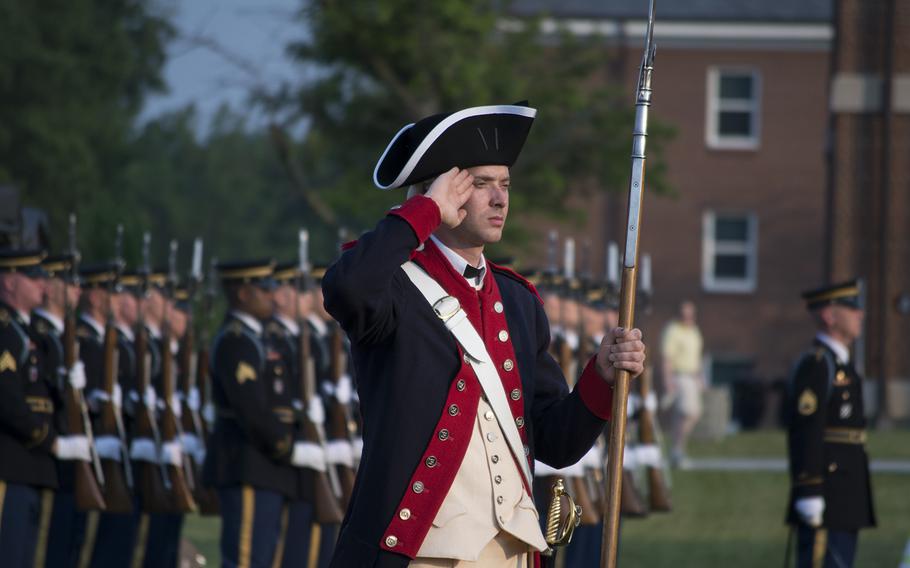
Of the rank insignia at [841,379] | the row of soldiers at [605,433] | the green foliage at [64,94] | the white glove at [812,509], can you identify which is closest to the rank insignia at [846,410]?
the rank insignia at [841,379]

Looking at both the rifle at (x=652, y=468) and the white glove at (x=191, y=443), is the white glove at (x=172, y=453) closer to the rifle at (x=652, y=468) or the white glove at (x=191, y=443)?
the white glove at (x=191, y=443)

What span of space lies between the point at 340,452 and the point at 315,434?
49 centimetres

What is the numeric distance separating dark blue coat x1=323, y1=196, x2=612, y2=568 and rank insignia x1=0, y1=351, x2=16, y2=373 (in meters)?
3.47

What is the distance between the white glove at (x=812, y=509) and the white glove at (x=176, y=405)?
3564 mm

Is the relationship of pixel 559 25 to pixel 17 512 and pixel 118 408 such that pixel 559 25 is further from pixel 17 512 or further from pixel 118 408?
pixel 17 512

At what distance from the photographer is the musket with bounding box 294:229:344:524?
8859 millimetres

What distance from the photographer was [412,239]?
4.29m

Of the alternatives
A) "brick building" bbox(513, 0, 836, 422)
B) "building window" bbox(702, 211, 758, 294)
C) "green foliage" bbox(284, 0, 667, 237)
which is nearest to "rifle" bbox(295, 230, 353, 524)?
"green foliage" bbox(284, 0, 667, 237)

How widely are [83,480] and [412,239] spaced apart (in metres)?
4.64

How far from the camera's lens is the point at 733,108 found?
32000mm

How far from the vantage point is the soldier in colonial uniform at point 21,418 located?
7547 mm

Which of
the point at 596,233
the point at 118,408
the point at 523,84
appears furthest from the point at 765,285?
the point at 118,408

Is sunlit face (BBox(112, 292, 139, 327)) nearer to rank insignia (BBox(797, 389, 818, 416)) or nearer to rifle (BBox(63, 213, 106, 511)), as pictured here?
rifle (BBox(63, 213, 106, 511))

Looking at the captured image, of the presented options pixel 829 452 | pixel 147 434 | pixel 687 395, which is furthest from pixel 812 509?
pixel 687 395
